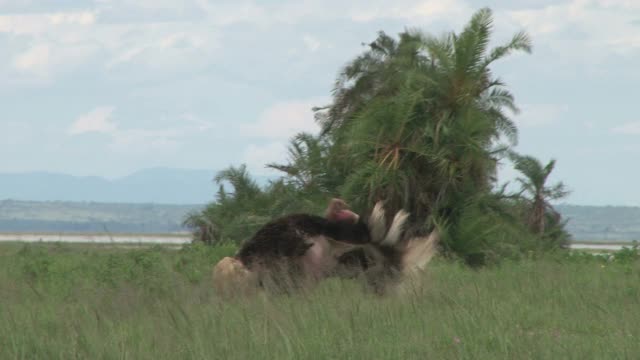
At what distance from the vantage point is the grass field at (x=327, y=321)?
8281 mm

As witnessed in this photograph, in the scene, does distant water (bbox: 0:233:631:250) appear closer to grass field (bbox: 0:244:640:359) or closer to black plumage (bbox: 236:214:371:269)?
grass field (bbox: 0:244:640:359)

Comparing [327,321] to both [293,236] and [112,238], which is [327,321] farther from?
[112,238]

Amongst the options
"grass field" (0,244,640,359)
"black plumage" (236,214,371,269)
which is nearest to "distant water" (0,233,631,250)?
"grass field" (0,244,640,359)

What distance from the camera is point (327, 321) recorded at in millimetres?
9578

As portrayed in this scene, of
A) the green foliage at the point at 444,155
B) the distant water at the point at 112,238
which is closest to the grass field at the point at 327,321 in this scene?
the distant water at the point at 112,238

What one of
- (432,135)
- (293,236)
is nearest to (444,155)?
(432,135)

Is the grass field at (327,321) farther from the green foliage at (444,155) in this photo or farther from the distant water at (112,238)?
the green foliage at (444,155)

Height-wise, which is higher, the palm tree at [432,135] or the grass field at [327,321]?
the palm tree at [432,135]

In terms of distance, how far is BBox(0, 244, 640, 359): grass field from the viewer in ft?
27.2

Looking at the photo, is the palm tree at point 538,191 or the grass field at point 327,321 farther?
the palm tree at point 538,191

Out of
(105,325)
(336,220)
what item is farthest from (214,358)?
(336,220)

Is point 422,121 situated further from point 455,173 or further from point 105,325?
point 105,325

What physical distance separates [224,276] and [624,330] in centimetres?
365

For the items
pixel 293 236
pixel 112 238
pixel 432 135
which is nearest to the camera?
pixel 293 236
